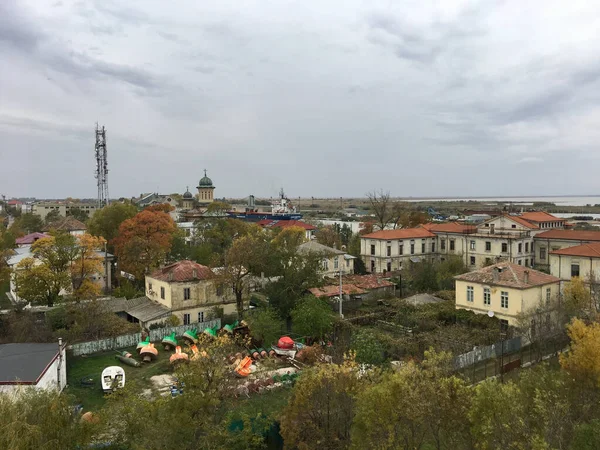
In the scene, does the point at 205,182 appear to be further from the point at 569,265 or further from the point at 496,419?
the point at 496,419

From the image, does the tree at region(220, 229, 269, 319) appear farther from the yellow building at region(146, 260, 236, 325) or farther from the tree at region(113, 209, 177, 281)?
the tree at region(113, 209, 177, 281)

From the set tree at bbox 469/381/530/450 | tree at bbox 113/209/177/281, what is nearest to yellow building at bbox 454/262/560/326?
tree at bbox 469/381/530/450

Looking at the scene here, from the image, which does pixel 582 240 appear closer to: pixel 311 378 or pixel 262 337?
pixel 262 337

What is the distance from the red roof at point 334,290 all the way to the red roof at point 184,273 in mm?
7053

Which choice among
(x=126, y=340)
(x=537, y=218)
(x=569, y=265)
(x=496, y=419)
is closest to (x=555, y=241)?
(x=537, y=218)

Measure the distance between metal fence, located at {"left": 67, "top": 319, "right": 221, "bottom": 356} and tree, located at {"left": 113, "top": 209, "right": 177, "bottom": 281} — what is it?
10.4m

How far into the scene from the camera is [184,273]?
30.3m

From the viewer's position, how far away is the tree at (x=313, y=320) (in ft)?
82.9

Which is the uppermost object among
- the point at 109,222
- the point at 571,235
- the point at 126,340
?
the point at 109,222

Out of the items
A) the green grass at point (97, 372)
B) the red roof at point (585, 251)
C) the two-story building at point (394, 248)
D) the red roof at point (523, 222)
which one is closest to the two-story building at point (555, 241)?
the red roof at point (523, 222)

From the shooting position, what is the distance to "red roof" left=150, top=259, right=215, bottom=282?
29967 millimetres

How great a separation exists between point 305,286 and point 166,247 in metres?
15.0

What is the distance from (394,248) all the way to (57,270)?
31.1 meters

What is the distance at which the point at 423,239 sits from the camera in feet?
164
